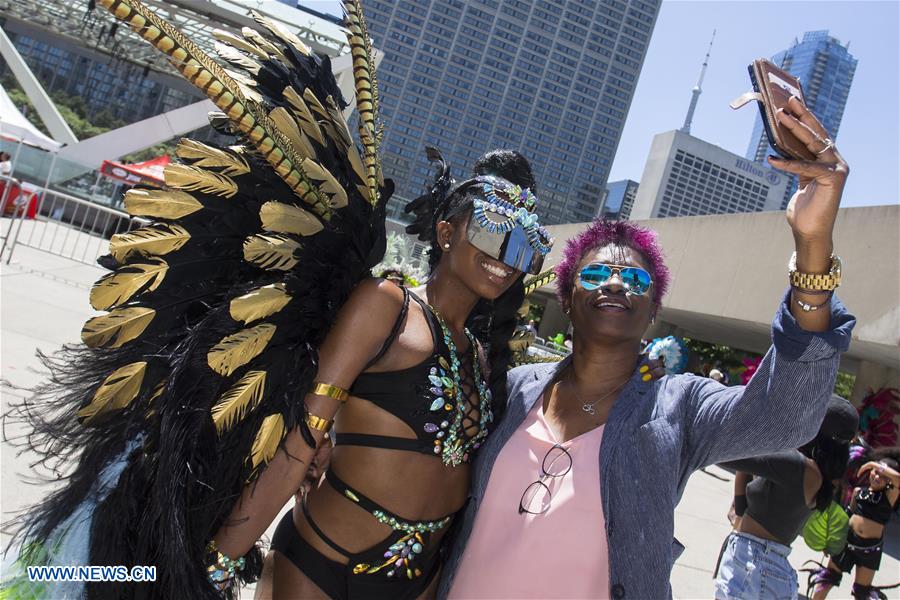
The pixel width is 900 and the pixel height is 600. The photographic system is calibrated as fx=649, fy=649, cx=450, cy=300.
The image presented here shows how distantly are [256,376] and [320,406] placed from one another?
203 mm

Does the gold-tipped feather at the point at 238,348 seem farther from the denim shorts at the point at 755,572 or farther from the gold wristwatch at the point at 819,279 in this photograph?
the denim shorts at the point at 755,572

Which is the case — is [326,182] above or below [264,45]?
below

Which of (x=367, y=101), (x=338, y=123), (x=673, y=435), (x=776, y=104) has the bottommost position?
(x=673, y=435)

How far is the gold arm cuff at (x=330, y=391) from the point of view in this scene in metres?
1.83

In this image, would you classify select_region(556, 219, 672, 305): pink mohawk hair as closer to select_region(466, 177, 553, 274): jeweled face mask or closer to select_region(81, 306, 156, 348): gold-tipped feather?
select_region(466, 177, 553, 274): jeweled face mask

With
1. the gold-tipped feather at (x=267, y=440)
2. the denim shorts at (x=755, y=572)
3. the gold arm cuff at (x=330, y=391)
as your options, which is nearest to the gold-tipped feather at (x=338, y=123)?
the gold arm cuff at (x=330, y=391)

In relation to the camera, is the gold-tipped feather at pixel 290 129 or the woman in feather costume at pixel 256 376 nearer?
the woman in feather costume at pixel 256 376

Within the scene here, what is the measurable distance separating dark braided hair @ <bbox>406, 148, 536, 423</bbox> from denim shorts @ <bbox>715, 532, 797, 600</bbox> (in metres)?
1.88

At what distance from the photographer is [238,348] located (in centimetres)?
171

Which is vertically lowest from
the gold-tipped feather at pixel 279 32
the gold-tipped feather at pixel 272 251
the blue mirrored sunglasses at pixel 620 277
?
the gold-tipped feather at pixel 272 251

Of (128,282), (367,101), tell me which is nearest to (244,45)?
(367,101)

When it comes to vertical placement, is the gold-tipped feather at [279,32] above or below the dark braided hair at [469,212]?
above

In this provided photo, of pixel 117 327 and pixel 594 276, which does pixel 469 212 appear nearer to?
pixel 594 276

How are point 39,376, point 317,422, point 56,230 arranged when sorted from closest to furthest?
point 317,422 < point 39,376 < point 56,230
